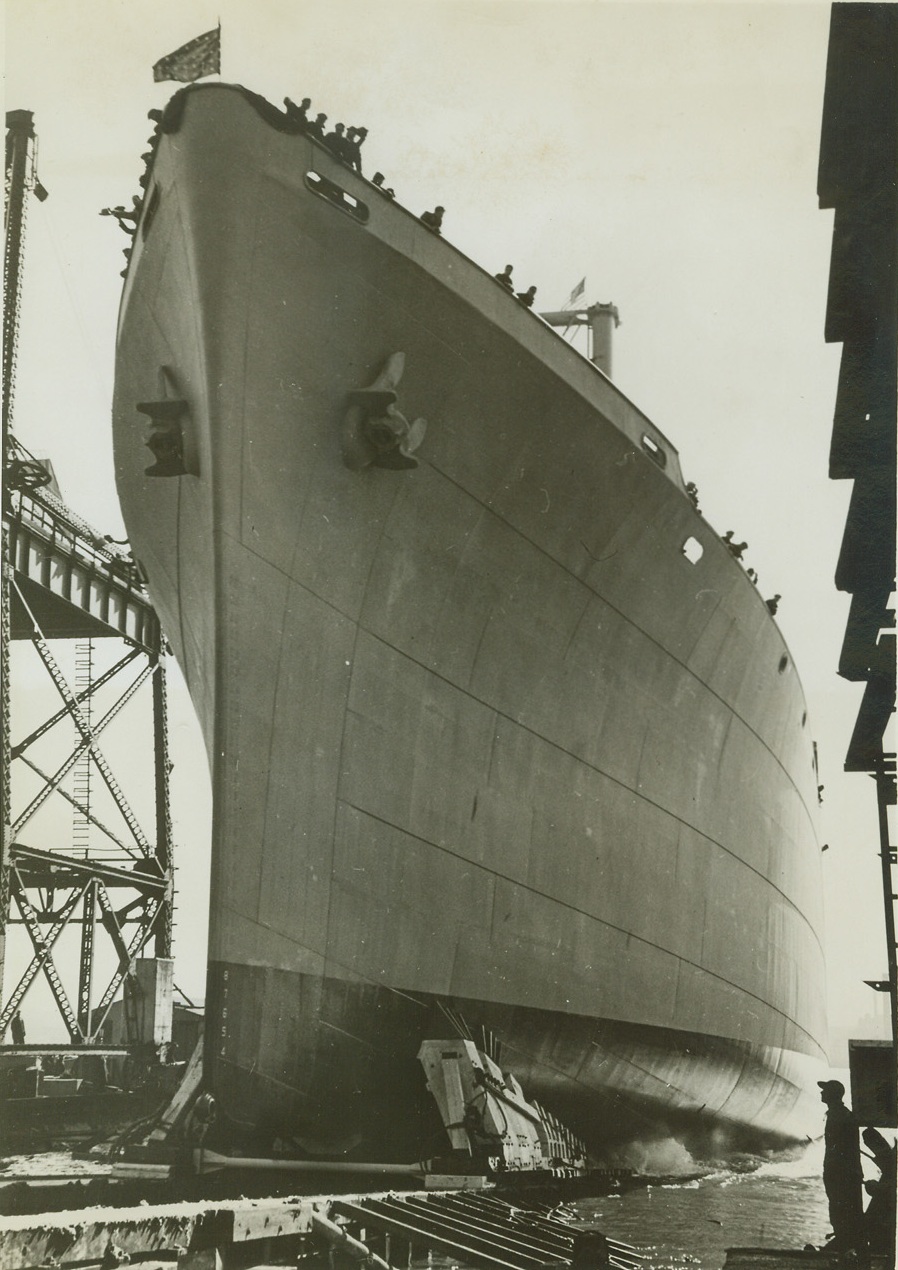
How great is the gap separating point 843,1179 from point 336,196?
18.0ft

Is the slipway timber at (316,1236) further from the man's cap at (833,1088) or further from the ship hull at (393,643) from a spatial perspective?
the ship hull at (393,643)

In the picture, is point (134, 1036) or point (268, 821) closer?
point (268, 821)

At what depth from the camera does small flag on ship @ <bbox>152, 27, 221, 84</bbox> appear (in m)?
6.16

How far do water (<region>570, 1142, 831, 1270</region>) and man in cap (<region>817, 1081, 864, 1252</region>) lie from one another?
73 cm

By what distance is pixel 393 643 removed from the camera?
6824 mm

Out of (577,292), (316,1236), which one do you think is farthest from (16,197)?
(316,1236)

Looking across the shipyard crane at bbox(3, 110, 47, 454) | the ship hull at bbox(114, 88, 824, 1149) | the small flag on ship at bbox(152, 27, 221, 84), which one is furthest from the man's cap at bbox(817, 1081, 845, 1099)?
the shipyard crane at bbox(3, 110, 47, 454)

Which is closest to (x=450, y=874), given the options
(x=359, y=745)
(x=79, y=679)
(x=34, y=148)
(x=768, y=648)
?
(x=359, y=745)

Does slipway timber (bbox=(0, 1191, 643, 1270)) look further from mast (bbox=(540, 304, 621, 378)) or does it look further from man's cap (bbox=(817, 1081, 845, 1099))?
mast (bbox=(540, 304, 621, 378))

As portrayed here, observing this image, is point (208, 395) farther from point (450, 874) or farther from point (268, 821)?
point (450, 874)

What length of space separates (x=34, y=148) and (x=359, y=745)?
11669 millimetres

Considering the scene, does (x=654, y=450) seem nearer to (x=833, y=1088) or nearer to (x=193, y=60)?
(x=193, y=60)

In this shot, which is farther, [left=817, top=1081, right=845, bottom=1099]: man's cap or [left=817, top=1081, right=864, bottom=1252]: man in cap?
[left=817, top=1081, right=845, bottom=1099]: man's cap

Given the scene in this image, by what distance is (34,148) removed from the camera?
1479 centimetres
